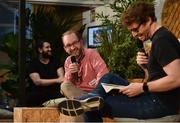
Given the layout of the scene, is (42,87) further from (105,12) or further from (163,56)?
(163,56)

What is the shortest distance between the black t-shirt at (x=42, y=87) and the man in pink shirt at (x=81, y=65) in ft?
5.62

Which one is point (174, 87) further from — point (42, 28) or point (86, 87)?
point (42, 28)

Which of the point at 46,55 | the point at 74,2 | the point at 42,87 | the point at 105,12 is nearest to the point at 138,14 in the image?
the point at 42,87

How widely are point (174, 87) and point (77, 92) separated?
3.95 feet

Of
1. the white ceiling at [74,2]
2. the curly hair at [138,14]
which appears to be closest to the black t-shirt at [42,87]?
the curly hair at [138,14]

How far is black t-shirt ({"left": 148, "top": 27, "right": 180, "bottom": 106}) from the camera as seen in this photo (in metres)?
3.30

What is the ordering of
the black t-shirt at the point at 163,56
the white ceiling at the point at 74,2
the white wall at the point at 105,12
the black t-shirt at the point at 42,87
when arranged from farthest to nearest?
the white ceiling at the point at 74,2, the white wall at the point at 105,12, the black t-shirt at the point at 42,87, the black t-shirt at the point at 163,56

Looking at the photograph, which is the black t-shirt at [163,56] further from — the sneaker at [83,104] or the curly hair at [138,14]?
the sneaker at [83,104]

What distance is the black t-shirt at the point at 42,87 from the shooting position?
6.44 metres

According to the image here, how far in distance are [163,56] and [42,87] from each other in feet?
11.2

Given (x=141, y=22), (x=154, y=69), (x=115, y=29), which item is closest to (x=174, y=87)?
(x=154, y=69)

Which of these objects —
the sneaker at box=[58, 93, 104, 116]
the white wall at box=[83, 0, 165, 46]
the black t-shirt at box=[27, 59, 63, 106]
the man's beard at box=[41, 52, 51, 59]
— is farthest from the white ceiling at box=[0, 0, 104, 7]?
the sneaker at box=[58, 93, 104, 116]

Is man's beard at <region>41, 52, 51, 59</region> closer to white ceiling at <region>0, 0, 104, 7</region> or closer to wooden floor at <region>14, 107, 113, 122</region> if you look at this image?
wooden floor at <region>14, 107, 113, 122</region>

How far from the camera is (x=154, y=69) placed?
3465 mm
